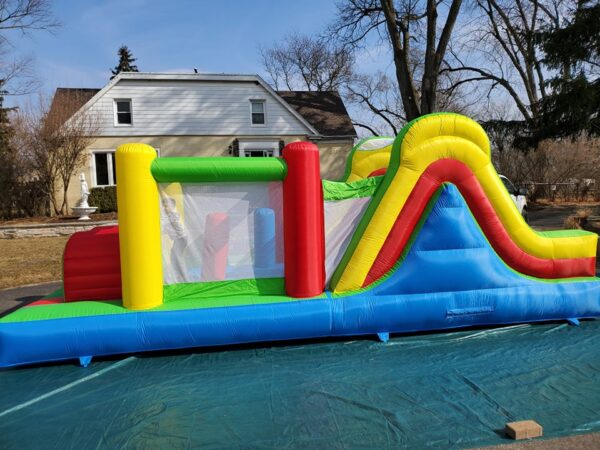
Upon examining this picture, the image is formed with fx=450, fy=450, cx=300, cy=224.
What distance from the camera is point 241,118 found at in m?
18.2

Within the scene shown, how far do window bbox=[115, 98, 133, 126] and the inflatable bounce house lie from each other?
1455 cm

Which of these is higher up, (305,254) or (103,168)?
Result: (103,168)

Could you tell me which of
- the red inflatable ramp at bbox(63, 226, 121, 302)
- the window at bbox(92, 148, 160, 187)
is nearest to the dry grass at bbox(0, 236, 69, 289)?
the red inflatable ramp at bbox(63, 226, 121, 302)

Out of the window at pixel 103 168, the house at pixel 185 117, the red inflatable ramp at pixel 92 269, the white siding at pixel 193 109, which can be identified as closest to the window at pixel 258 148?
the house at pixel 185 117

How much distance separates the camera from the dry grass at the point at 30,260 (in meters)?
7.49

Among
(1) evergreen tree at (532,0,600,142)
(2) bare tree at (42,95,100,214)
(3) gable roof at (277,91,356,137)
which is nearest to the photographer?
(1) evergreen tree at (532,0,600,142)

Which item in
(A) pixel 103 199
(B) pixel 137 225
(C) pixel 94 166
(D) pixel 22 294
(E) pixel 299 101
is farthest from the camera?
(E) pixel 299 101

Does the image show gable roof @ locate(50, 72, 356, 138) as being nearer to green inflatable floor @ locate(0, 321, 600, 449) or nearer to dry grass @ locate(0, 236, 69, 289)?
dry grass @ locate(0, 236, 69, 289)

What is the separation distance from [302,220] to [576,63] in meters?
10.7

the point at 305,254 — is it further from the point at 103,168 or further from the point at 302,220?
the point at 103,168

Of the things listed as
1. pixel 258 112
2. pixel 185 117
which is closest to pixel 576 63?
pixel 258 112

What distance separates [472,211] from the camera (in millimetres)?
4379

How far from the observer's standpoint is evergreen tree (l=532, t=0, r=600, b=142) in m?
10.7

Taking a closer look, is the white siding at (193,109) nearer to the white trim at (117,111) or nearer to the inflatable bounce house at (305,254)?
the white trim at (117,111)
